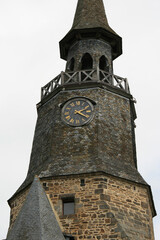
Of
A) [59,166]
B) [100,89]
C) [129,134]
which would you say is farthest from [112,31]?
[59,166]

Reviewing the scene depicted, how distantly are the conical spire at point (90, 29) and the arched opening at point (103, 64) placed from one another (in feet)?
3.09

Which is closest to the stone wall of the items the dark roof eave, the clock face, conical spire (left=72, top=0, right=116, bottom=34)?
the clock face

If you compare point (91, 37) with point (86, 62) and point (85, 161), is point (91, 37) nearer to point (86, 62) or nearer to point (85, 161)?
point (86, 62)

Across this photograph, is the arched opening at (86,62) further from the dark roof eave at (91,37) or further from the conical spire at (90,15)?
the conical spire at (90,15)

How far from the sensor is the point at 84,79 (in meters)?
24.2

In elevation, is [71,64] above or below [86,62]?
below

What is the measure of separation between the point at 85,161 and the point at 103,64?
22.0 feet

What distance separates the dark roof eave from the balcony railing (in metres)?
2.09

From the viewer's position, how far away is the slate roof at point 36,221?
17609mm

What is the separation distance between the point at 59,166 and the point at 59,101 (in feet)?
11.0

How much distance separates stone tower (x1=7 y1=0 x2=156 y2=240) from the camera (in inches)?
750

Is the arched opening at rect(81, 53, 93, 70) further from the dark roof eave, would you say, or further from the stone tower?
the dark roof eave

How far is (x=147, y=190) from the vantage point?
20812 mm

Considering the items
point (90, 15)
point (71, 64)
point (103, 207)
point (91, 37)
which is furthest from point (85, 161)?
point (90, 15)
